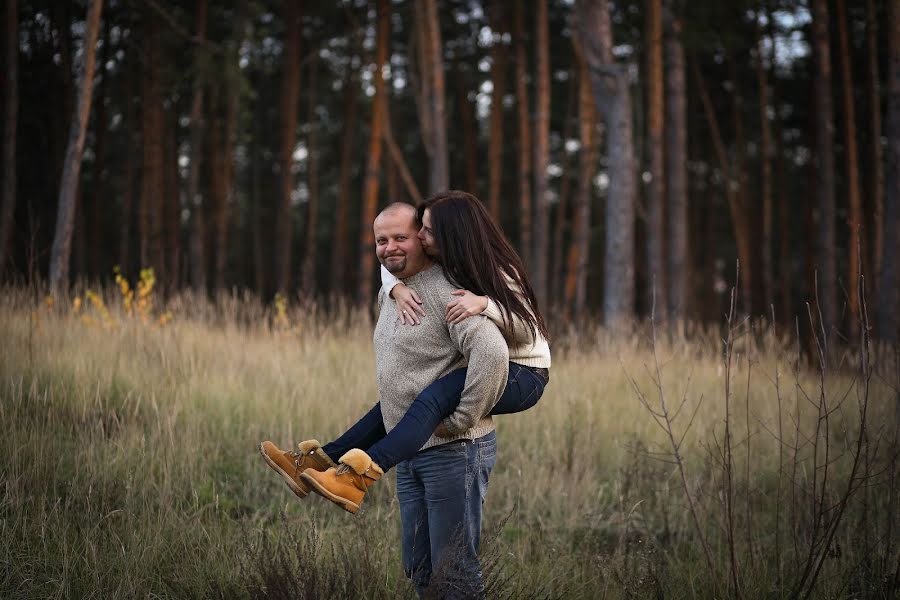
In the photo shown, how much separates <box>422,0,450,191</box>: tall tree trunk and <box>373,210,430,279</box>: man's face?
26.0 feet

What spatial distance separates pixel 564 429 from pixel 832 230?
24.8 feet

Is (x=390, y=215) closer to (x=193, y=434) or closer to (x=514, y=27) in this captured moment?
(x=193, y=434)

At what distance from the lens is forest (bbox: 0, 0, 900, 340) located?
10398 mm

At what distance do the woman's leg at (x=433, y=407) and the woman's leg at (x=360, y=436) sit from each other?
24 cm

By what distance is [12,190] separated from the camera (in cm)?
1144

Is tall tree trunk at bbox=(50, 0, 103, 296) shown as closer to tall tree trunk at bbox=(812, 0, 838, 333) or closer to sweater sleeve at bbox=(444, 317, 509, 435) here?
sweater sleeve at bbox=(444, 317, 509, 435)

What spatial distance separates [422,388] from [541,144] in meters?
10.3

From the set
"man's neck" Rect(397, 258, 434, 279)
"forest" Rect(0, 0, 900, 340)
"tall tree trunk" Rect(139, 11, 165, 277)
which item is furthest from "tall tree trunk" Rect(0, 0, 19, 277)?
"man's neck" Rect(397, 258, 434, 279)

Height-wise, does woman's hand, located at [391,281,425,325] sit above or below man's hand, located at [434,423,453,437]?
above

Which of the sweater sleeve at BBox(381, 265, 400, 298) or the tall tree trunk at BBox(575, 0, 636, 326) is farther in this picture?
the tall tree trunk at BBox(575, 0, 636, 326)

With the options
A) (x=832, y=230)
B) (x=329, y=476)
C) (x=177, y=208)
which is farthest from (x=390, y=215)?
(x=177, y=208)

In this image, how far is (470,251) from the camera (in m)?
2.64

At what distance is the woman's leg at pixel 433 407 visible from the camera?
2361 mm

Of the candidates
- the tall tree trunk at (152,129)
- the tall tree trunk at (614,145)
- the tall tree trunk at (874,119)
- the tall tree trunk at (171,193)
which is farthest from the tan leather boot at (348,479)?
the tall tree trunk at (171,193)
